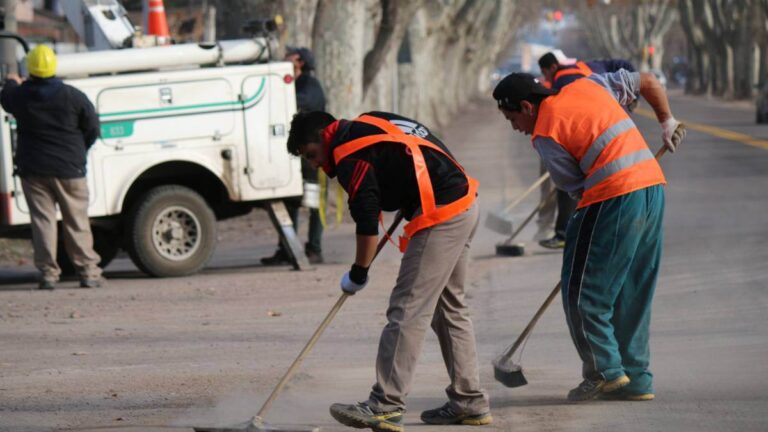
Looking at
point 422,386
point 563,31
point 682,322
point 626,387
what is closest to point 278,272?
point 682,322

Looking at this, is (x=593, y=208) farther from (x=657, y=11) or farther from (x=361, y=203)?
(x=657, y=11)

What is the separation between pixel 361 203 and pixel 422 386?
5.66 feet

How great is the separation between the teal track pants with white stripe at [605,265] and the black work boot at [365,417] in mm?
1044

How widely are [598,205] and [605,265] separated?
279mm

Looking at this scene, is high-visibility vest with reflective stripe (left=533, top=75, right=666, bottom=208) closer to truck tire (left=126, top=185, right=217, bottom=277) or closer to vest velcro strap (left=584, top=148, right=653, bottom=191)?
vest velcro strap (left=584, top=148, right=653, bottom=191)

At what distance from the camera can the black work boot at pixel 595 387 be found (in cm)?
648

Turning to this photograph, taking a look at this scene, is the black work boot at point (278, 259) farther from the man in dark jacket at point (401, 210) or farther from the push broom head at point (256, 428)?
the push broom head at point (256, 428)

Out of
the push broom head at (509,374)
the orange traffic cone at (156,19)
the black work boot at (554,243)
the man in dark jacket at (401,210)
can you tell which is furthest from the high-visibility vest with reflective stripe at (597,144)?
the orange traffic cone at (156,19)

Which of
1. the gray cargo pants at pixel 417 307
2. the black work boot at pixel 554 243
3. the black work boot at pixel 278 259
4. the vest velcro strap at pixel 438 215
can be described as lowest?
the black work boot at pixel 278 259

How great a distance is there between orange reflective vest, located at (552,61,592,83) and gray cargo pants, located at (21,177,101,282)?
3.93m

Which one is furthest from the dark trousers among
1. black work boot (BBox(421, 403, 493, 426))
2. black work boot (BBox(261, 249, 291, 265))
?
black work boot (BBox(421, 403, 493, 426))

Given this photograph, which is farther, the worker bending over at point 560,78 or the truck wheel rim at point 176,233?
the truck wheel rim at point 176,233

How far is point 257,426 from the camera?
5.84m

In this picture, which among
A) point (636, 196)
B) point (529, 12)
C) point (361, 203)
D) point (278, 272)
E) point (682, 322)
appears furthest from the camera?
point (529, 12)
